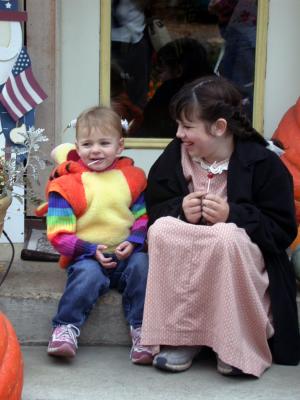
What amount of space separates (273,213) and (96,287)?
76cm

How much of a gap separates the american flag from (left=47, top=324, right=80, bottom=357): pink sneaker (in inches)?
47.3

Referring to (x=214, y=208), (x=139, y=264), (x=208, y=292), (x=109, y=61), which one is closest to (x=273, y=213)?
(x=214, y=208)

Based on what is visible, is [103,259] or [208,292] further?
[103,259]

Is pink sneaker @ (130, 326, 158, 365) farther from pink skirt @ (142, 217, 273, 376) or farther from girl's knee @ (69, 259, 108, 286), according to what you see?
girl's knee @ (69, 259, 108, 286)

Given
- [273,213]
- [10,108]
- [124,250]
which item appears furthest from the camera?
[10,108]

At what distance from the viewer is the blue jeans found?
3.39 m

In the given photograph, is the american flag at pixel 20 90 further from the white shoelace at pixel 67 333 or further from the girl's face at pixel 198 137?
the white shoelace at pixel 67 333

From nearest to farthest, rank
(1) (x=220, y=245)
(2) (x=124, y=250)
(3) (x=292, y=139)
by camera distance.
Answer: (1) (x=220, y=245)
(2) (x=124, y=250)
(3) (x=292, y=139)

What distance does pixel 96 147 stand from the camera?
11.6 feet

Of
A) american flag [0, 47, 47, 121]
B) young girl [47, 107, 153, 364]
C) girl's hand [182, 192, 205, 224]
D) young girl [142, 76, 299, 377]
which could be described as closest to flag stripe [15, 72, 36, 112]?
american flag [0, 47, 47, 121]

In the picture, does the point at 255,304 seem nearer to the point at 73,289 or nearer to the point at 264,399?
the point at 264,399

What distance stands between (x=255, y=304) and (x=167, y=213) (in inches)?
20.1

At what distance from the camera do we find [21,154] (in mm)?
3996

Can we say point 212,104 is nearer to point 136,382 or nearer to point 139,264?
point 139,264
